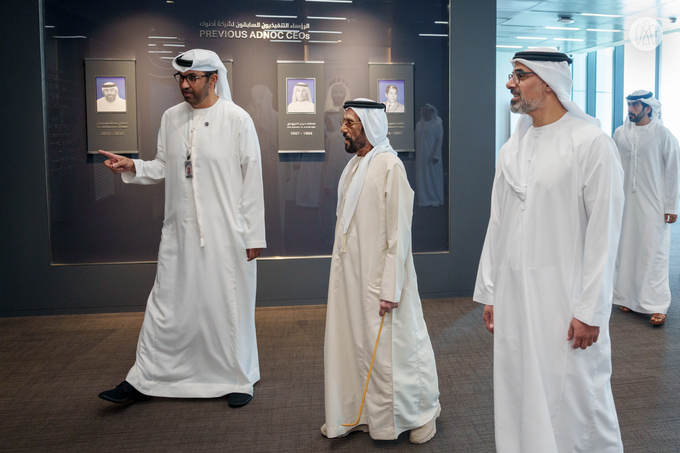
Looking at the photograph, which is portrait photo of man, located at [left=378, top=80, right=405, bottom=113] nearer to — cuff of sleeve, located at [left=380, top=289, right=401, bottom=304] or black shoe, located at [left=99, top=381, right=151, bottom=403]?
cuff of sleeve, located at [left=380, top=289, right=401, bottom=304]

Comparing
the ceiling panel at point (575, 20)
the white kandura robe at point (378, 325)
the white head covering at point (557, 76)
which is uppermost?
the ceiling panel at point (575, 20)

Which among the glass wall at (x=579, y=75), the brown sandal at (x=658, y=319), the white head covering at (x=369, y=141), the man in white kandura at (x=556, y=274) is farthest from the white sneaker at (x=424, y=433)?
the glass wall at (x=579, y=75)

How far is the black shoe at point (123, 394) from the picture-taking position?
127 inches

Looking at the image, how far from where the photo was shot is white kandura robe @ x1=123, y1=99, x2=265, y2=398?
11.1 ft

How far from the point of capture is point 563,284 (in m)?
2.02

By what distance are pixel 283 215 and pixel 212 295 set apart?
2218 mm

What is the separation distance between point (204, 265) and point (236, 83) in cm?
255

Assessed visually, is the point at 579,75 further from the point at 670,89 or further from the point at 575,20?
the point at 575,20

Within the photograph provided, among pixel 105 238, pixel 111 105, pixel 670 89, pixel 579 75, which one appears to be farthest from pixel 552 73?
pixel 670 89

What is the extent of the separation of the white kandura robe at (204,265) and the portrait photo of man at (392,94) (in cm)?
240

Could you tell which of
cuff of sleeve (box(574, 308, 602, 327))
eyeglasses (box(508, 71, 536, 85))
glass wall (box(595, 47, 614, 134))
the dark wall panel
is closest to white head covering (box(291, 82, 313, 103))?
the dark wall panel

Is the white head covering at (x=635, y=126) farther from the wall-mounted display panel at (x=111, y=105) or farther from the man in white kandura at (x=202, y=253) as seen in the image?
the wall-mounted display panel at (x=111, y=105)

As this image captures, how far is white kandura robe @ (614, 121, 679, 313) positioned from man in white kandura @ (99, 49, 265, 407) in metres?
3.64

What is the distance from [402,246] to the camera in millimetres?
2658
